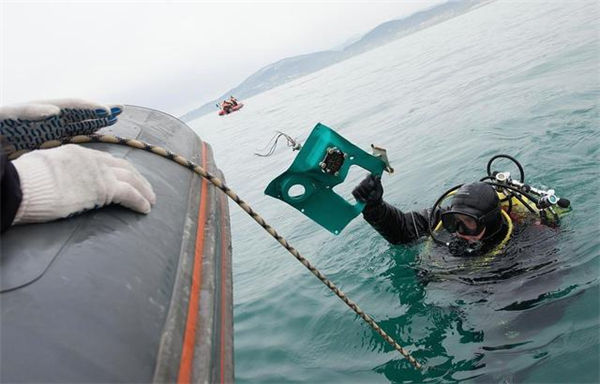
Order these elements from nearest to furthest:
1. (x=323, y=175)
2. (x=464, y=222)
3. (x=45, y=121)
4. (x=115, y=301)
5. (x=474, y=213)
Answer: (x=115, y=301), (x=45, y=121), (x=323, y=175), (x=474, y=213), (x=464, y=222)

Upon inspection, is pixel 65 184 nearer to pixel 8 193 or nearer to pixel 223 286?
pixel 8 193

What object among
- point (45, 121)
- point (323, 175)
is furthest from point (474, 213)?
point (45, 121)

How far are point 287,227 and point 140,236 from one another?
19.7ft

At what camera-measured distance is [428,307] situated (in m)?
4.26

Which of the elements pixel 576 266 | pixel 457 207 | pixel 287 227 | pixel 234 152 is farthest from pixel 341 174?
pixel 234 152

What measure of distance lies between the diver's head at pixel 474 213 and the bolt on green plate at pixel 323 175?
0.76 meters

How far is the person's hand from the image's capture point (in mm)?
2246

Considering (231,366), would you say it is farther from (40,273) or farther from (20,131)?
(20,131)

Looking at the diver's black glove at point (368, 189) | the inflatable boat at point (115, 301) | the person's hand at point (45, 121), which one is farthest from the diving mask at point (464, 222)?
the person's hand at point (45, 121)

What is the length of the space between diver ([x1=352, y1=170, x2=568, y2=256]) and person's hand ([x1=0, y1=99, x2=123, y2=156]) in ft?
6.99

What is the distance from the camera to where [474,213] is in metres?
3.72

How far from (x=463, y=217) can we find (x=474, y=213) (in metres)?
0.11

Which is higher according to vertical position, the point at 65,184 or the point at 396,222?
the point at 65,184

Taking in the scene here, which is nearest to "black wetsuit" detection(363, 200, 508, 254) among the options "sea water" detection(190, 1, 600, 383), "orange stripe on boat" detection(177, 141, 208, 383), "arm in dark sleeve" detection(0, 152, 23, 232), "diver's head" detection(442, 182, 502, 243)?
"diver's head" detection(442, 182, 502, 243)
